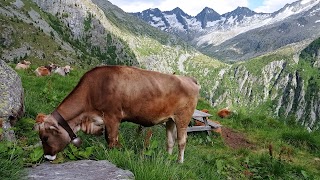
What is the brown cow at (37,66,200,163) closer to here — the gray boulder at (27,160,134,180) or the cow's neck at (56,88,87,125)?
the cow's neck at (56,88,87,125)

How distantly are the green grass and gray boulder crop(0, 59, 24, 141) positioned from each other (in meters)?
0.44

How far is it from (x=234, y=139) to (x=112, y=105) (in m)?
9.90

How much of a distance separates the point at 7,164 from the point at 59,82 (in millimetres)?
14699

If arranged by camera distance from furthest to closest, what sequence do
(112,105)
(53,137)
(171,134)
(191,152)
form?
(191,152)
(171,134)
(112,105)
(53,137)

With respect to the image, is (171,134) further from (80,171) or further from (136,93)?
(80,171)

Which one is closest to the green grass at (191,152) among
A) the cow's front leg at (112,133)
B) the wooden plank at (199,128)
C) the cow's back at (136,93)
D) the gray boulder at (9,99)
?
the cow's front leg at (112,133)

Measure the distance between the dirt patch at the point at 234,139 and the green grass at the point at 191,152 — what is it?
0.34 meters

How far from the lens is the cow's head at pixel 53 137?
7.17m

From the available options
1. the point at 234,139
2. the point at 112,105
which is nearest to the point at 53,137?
the point at 112,105

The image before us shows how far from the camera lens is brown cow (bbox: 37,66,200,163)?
25.2ft

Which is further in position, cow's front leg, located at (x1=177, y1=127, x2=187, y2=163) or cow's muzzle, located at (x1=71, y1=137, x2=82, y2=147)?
cow's front leg, located at (x1=177, y1=127, x2=187, y2=163)

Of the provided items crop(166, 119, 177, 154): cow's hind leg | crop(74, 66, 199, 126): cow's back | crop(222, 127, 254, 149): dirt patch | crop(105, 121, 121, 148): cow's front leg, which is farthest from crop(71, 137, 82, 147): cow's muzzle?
crop(222, 127, 254, 149): dirt patch

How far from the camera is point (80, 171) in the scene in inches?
225

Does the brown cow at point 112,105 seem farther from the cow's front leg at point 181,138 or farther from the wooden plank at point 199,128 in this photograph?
the wooden plank at point 199,128
